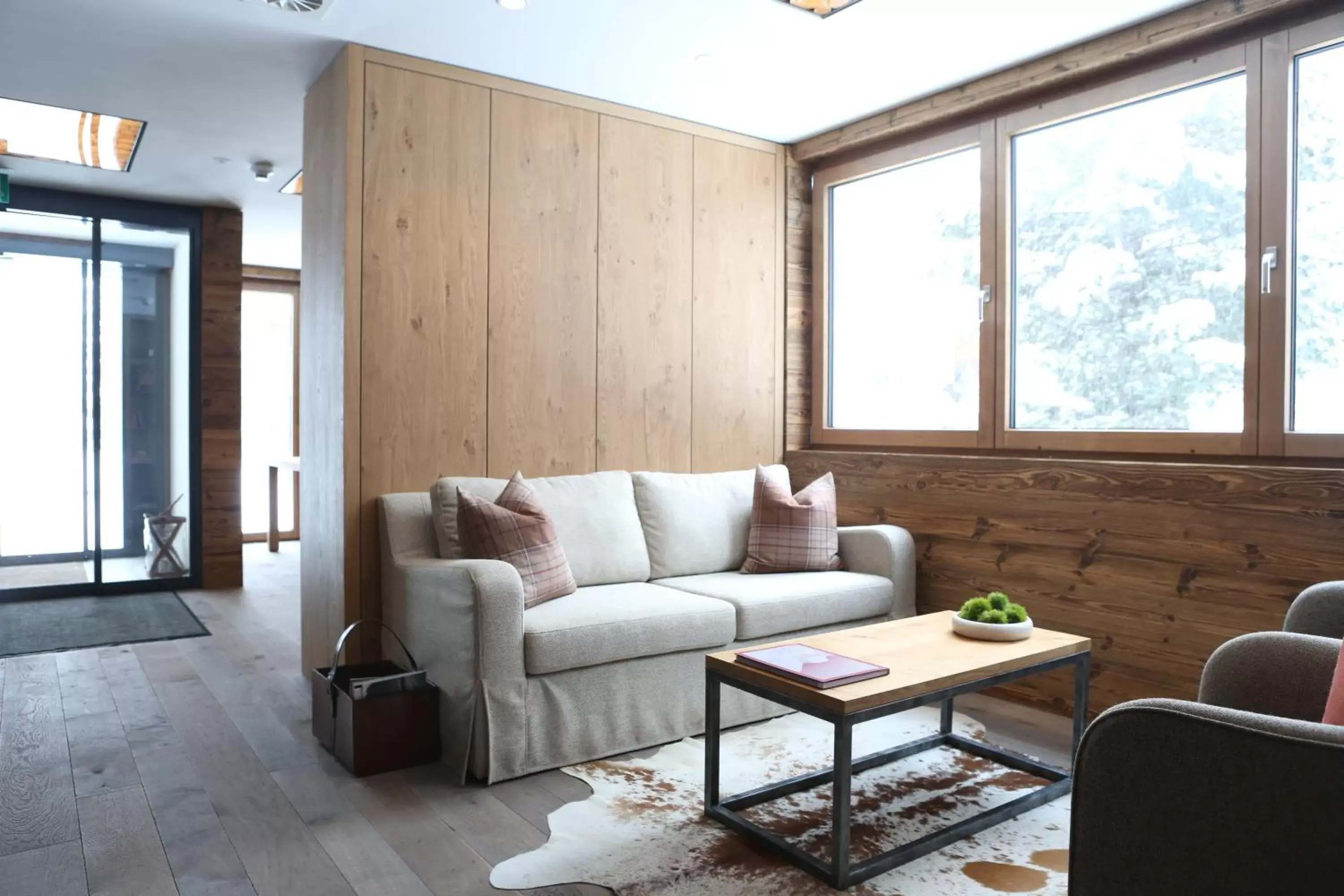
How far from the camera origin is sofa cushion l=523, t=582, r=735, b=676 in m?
2.89

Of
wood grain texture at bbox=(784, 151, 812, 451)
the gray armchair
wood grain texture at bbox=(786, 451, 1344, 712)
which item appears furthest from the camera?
wood grain texture at bbox=(784, 151, 812, 451)

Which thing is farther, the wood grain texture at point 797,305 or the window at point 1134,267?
the wood grain texture at point 797,305

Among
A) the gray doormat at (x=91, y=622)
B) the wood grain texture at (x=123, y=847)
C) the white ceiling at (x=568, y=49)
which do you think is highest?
the white ceiling at (x=568, y=49)

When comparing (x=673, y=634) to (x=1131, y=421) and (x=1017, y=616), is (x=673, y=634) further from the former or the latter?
(x=1131, y=421)

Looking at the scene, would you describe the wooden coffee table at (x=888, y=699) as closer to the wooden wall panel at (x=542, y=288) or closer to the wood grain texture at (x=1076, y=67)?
the wooden wall panel at (x=542, y=288)

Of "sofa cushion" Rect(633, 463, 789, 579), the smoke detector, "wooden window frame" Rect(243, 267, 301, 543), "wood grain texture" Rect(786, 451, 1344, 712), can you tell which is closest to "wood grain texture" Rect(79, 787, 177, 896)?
"sofa cushion" Rect(633, 463, 789, 579)

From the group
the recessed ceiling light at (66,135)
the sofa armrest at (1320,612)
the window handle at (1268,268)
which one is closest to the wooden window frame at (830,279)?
the window handle at (1268,268)

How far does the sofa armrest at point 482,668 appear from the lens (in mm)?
2795

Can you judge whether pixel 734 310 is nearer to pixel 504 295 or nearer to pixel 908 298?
pixel 908 298

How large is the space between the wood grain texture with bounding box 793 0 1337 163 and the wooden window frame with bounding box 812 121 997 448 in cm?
9

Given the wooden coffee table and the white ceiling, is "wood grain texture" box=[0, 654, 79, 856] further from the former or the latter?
the white ceiling

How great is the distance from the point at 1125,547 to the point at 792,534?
1.28 m

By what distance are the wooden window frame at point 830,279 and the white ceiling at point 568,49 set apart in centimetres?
25

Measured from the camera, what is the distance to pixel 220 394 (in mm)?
6156
